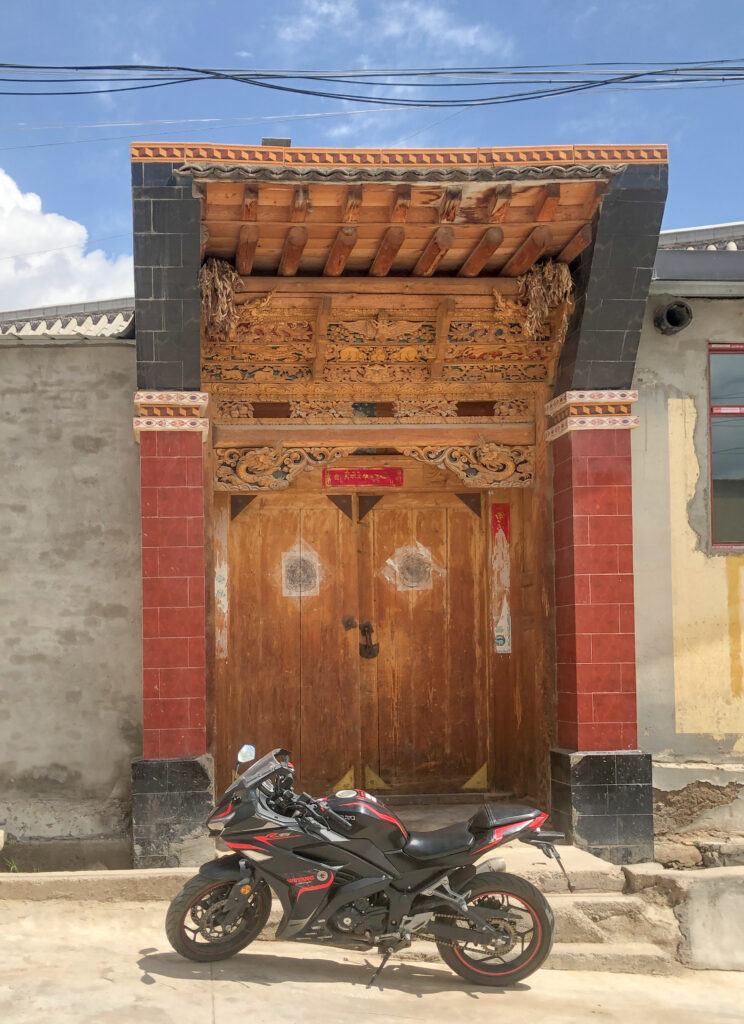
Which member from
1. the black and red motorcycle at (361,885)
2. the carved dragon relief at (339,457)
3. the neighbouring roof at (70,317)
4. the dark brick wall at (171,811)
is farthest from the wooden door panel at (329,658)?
the neighbouring roof at (70,317)

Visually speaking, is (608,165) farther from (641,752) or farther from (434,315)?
(641,752)

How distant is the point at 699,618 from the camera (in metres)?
7.98

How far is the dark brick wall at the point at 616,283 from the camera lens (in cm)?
715

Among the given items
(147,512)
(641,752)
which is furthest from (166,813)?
(641,752)

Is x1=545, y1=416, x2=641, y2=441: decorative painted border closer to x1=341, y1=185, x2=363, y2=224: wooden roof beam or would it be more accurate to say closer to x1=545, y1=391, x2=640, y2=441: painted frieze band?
x1=545, y1=391, x2=640, y2=441: painted frieze band

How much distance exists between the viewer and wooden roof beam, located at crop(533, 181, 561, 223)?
6777 millimetres

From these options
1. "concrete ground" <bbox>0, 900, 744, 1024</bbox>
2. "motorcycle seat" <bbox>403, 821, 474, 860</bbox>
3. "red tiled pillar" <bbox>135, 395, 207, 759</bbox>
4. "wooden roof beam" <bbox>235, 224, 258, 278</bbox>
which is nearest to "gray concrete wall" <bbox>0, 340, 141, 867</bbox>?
"red tiled pillar" <bbox>135, 395, 207, 759</bbox>

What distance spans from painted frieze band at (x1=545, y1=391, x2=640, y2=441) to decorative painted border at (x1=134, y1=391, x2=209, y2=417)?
2.66m

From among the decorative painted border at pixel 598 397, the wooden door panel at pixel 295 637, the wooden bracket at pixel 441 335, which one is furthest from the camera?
the wooden door panel at pixel 295 637

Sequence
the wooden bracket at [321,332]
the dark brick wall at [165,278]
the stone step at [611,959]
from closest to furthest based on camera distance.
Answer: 1. the stone step at [611,959]
2. the dark brick wall at [165,278]
3. the wooden bracket at [321,332]

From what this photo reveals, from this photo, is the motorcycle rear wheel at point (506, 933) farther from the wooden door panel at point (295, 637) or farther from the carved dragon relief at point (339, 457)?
the carved dragon relief at point (339, 457)

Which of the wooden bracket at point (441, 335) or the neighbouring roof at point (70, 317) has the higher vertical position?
the neighbouring roof at point (70, 317)

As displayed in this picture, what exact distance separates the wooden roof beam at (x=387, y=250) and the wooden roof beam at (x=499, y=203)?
0.62 meters

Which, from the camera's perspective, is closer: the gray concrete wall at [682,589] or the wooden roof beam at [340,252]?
the wooden roof beam at [340,252]
